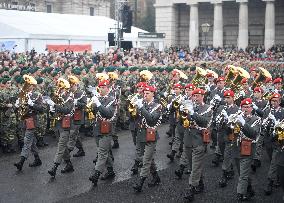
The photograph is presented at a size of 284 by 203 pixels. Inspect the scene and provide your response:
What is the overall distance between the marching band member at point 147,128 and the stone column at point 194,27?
44.8m

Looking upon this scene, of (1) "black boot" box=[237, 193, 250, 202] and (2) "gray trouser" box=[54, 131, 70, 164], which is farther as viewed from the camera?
(2) "gray trouser" box=[54, 131, 70, 164]

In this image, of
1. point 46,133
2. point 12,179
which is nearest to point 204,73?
point 46,133

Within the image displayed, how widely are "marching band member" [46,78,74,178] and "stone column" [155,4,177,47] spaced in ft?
152

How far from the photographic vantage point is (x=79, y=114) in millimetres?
12078

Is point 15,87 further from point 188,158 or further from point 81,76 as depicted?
point 188,158

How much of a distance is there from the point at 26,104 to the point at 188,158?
14.2ft

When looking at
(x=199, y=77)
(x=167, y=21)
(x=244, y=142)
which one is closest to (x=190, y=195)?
(x=244, y=142)

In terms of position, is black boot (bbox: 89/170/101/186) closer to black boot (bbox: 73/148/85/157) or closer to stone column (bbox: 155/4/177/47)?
black boot (bbox: 73/148/85/157)

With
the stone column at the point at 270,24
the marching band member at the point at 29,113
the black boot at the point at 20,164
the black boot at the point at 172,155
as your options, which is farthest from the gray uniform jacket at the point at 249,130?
the stone column at the point at 270,24

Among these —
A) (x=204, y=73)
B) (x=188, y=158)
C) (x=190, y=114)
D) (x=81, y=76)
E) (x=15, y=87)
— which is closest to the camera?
(x=190, y=114)

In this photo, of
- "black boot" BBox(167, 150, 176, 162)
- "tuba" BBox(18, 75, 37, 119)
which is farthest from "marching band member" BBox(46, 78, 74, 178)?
"black boot" BBox(167, 150, 176, 162)

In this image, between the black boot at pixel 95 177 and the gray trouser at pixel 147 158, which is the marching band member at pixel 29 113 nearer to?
the black boot at pixel 95 177

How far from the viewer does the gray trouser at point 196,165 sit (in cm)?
955

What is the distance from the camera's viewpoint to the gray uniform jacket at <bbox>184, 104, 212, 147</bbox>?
9703 millimetres
